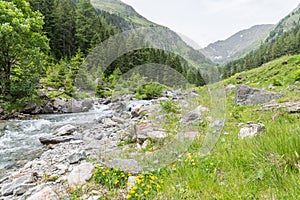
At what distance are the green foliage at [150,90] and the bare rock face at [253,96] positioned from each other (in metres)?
3.28

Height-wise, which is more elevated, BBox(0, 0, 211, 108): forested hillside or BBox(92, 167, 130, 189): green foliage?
BBox(0, 0, 211, 108): forested hillside

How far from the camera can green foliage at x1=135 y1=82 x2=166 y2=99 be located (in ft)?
20.7

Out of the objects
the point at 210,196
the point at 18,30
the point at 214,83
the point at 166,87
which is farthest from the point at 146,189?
the point at 18,30

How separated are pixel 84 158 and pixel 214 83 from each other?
2.99 m

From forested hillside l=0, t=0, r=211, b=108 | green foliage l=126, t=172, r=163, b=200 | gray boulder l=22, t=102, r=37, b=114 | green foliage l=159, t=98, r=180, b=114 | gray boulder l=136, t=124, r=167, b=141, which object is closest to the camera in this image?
green foliage l=126, t=172, r=163, b=200

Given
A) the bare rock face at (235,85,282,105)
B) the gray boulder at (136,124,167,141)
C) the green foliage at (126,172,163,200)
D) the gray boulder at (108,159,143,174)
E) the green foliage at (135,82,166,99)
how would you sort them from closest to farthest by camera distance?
the green foliage at (126,172,163,200) → the gray boulder at (108,159,143,174) → the gray boulder at (136,124,167,141) → the green foliage at (135,82,166,99) → the bare rock face at (235,85,282,105)

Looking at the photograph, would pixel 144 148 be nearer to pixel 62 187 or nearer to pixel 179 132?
pixel 179 132

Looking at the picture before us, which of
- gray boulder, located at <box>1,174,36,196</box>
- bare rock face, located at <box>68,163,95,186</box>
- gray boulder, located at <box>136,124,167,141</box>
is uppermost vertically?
gray boulder, located at <box>136,124,167,141</box>

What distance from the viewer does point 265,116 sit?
4992 mm

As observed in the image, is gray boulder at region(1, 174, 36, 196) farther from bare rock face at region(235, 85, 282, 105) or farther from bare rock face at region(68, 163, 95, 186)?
bare rock face at region(235, 85, 282, 105)

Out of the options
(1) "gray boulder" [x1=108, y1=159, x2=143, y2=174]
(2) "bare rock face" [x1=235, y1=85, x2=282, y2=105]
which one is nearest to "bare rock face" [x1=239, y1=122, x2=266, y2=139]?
(1) "gray boulder" [x1=108, y1=159, x2=143, y2=174]

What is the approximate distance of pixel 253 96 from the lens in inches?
316

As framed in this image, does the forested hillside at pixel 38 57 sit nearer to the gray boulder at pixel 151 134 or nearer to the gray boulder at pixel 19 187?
the gray boulder at pixel 151 134

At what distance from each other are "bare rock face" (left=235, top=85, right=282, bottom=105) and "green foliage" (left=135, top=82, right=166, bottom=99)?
10.8 ft
